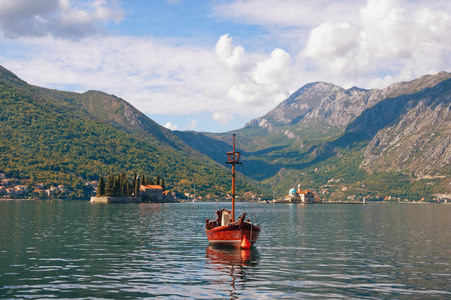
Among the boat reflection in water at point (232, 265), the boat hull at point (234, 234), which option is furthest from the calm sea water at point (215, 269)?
the boat hull at point (234, 234)

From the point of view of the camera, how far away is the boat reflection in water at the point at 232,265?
3541 cm

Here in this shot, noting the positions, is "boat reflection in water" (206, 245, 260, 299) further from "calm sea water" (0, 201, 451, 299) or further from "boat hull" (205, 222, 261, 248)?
"boat hull" (205, 222, 261, 248)

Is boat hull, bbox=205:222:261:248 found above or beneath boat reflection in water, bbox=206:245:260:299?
above

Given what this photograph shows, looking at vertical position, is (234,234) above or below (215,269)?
above

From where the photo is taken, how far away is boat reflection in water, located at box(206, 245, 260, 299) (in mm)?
35406

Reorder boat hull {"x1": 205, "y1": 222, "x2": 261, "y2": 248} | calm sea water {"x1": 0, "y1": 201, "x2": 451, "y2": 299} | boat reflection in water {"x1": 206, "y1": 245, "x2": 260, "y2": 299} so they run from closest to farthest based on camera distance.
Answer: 1. calm sea water {"x1": 0, "y1": 201, "x2": 451, "y2": 299}
2. boat reflection in water {"x1": 206, "y1": 245, "x2": 260, "y2": 299}
3. boat hull {"x1": 205, "y1": 222, "x2": 261, "y2": 248}

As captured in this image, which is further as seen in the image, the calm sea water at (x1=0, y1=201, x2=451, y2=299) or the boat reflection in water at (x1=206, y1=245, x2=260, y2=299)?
the boat reflection in water at (x1=206, y1=245, x2=260, y2=299)

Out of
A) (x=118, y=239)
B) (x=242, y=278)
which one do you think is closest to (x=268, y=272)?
(x=242, y=278)

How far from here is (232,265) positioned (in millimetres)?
45219

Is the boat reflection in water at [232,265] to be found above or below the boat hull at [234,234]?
below

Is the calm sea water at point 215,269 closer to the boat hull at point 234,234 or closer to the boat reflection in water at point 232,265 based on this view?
the boat reflection in water at point 232,265

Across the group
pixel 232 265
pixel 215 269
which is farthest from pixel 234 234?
pixel 215 269

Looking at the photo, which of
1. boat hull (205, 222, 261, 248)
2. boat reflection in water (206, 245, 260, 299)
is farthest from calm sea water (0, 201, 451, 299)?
boat hull (205, 222, 261, 248)

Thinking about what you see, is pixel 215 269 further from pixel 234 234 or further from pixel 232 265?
pixel 234 234
